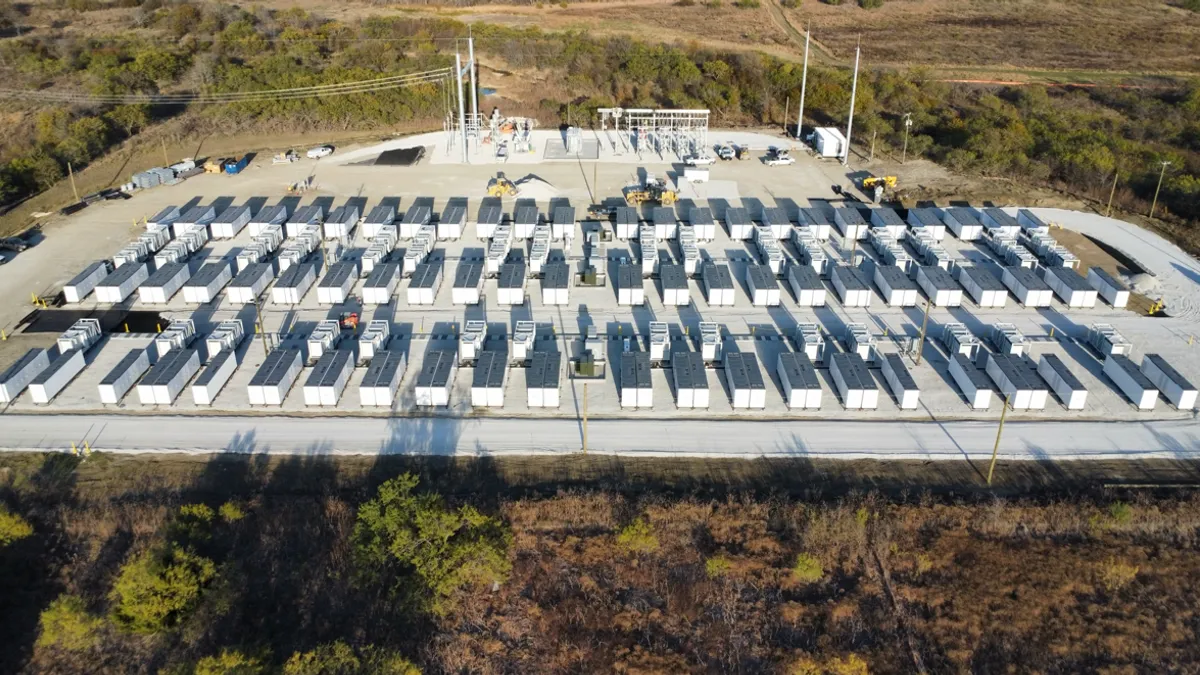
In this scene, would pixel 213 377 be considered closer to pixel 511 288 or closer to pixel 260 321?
pixel 260 321

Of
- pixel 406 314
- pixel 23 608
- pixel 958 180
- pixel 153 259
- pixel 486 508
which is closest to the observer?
pixel 23 608

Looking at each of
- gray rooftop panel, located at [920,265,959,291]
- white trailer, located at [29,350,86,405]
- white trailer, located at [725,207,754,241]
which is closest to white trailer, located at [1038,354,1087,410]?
gray rooftop panel, located at [920,265,959,291]

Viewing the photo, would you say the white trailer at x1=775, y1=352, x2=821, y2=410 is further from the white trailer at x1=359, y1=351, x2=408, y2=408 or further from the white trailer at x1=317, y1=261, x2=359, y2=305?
the white trailer at x1=317, y1=261, x2=359, y2=305

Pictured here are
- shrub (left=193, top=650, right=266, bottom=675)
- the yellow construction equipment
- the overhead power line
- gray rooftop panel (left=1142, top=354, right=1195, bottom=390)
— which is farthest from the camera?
the overhead power line

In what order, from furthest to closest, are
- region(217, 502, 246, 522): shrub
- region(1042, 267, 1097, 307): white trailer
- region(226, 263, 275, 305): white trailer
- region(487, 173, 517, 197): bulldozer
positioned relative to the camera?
region(487, 173, 517, 197): bulldozer → region(1042, 267, 1097, 307): white trailer → region(226, 263, 275, 305): white trailer → region(217, 502, 246, 522): shrub

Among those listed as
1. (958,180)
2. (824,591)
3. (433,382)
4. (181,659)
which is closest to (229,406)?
(433,382)

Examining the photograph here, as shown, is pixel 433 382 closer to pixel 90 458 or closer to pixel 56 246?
pixel 90 458

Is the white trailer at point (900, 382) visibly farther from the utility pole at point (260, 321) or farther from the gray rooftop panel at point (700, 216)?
the utility pole at point (260, 321)
